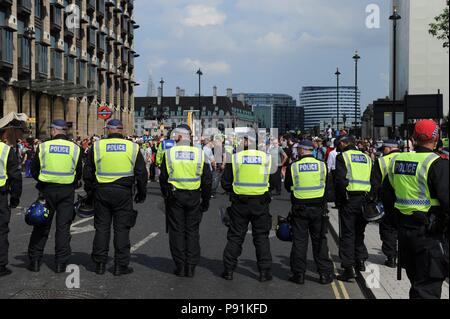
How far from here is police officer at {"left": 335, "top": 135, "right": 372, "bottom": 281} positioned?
7.56m

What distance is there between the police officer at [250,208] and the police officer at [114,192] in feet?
4.18

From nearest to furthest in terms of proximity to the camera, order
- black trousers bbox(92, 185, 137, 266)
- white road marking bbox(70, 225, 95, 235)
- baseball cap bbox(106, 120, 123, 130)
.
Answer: black trousers bbox(92, 185, 137, 266), baseball cap bbox(106, 120, 123, 130), white road marking bbox(70, 225, 95, 235)

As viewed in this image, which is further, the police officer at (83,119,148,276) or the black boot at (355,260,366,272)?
the black boot at (355,260,366,272)

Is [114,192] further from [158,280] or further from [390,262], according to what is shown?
[390,262]

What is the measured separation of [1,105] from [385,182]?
35779mm

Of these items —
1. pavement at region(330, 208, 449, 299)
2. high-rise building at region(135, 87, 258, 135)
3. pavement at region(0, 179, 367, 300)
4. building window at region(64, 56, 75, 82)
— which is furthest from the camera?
high-rise building at region(135, 87, 258, 135)

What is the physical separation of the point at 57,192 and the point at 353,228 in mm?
3953

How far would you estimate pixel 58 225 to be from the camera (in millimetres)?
7566

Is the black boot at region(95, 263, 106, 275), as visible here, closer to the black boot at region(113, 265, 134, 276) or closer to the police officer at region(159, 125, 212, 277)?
the black boot at region(113, 265, 134, 276)

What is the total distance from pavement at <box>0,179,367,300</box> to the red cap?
88.3 inches

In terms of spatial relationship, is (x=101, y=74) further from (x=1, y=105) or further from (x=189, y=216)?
(x=189, y=216)

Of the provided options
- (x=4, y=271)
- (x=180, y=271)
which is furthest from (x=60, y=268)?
(x=180, y=271)

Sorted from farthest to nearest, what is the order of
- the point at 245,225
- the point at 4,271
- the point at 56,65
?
the point at 56,65 → the point at 245,225 → the point at 4,271

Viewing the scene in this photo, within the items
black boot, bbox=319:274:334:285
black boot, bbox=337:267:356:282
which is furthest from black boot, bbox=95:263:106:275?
black boot, bbox=337:267:356:282
